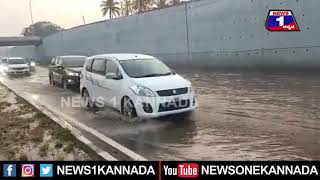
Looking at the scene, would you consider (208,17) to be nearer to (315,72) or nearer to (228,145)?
(315,72)

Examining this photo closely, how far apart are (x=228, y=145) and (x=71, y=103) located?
26.8ft

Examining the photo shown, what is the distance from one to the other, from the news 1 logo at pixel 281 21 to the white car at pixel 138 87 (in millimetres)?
13010

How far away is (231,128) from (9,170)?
5.33 meters

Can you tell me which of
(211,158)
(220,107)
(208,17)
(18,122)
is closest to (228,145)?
(211,158)

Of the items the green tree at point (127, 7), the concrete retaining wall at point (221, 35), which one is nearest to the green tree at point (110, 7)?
the green tree at point (127, 7)

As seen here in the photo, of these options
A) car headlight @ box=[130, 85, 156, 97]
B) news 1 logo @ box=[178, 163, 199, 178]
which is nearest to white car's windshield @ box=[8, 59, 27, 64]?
car headlight @ box=[130, 85, 156, 97]

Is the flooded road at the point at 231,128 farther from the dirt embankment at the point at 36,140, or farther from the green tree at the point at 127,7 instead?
the green tree at the point at 127,7

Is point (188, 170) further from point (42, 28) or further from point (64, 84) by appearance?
point (42, 28)

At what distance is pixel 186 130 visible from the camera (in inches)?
353

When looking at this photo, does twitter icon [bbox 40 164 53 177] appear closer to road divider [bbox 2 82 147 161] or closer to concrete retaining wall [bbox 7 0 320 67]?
road divider [bbox 2 82 147 161]

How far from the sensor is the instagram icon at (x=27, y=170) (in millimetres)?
4629

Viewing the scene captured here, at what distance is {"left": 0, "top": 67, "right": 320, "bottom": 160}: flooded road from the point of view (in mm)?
6961

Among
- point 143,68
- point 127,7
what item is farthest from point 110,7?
point 143,68

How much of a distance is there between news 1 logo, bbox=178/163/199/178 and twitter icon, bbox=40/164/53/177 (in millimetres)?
1498
